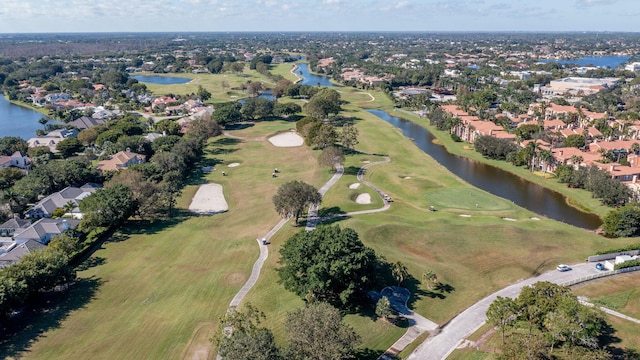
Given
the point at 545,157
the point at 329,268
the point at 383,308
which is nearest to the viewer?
the point at 383,308

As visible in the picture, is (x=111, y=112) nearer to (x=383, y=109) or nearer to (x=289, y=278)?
(x=383, y=109)

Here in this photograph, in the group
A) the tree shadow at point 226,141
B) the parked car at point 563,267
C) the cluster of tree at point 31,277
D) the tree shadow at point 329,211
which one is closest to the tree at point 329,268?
the tree shadow at point 329,211

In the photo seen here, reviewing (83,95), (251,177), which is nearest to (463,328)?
(251,177)

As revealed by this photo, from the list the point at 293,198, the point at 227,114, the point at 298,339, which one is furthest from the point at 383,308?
the point at 227,114

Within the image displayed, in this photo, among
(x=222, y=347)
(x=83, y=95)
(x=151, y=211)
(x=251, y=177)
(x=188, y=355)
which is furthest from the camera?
(x=83, y=95)

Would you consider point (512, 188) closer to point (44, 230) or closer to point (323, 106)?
point (323, 106)

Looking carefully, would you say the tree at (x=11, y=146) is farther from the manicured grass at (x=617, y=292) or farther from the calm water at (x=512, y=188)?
the manicured grass at (x=617, y=292)

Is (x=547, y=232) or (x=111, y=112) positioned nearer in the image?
(x=547, y=232)

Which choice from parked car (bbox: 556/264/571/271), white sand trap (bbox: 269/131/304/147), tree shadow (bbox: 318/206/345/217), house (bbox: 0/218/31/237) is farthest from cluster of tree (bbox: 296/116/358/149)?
house (bbox: 0/218/31/237)
